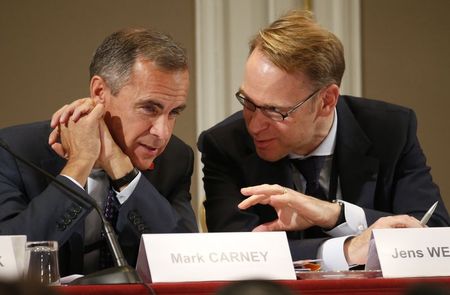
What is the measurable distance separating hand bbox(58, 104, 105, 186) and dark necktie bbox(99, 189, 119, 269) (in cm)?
14

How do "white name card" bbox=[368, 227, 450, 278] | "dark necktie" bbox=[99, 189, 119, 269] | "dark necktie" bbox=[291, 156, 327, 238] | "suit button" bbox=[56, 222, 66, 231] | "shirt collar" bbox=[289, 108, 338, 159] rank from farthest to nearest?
"shirt collar" bbox=[289, 108, 338, 159]
"dark necktie" bbox=[291, 156, 327, 238]
"dark necktie" bbox=[99, 189, 119, 269]
"suit button" bbox=[56, 222, 66, 231]
"white name card" bbox=[368, 227, 450, 278]

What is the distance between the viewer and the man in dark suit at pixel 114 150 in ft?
7.01

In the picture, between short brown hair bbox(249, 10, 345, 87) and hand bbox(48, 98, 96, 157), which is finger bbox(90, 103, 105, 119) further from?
short brown hair bbox(249, 10, 345, 87)

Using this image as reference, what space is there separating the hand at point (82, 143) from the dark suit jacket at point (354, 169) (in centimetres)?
48

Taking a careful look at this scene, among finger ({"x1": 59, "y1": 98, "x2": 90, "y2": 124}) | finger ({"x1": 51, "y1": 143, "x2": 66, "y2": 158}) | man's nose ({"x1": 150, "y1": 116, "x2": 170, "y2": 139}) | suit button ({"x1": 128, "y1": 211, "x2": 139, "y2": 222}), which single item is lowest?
suit button ({"x1": 128, "y1": 211, "x2": 139, "y2": 222})

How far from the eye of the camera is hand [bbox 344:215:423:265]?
201 cm

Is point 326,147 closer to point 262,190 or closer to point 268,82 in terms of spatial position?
point 268,82

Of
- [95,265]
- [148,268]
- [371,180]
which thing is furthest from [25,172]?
[371,180]

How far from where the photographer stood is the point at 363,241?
2021 mm

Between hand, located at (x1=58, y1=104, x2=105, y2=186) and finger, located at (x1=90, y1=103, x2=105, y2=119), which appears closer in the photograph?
hand, located at (x1=58, y1=104, x2=105, y2=186)

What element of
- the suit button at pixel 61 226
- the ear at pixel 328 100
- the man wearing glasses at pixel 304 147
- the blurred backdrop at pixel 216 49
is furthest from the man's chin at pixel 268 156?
the blurred backdrop at pixel 216 49

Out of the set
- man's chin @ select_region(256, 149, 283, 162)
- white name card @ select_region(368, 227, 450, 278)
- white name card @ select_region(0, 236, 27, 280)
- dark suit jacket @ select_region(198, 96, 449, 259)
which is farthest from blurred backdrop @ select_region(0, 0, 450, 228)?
white name card @ select_region(0, 236, 27, 280)

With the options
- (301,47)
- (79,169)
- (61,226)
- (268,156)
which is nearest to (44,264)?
(61,226)

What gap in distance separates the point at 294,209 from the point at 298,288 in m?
→ 0.78
